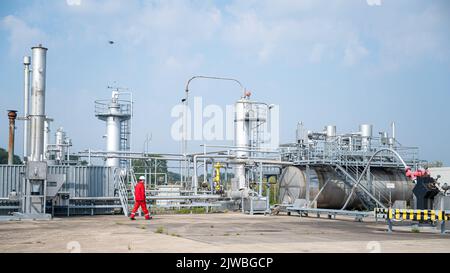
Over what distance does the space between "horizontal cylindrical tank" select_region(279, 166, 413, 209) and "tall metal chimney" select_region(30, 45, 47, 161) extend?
1153 centimetres

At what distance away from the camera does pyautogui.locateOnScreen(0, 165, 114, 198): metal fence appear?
75.9 feet

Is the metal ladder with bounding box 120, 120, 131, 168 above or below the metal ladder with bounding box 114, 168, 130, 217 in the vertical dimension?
above

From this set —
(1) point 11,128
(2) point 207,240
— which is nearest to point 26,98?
(1) point 11,128

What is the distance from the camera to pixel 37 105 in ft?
72.4

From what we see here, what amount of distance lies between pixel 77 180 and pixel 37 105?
13.9 feet

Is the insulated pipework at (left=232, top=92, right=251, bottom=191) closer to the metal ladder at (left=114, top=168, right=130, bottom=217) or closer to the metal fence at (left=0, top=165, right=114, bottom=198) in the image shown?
the metal ladder at (left=114, top=168, right=130, bottom=217)

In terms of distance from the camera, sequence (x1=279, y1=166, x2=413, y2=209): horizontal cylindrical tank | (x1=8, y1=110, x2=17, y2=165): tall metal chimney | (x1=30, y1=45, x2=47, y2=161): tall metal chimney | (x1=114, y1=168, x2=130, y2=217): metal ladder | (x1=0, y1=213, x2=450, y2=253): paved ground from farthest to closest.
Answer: (x1=279, y1=166, x2=413, y2=209): horizontal cylindrical tank < (x1=114, y1=168, x2=130, y2=217): metal ladder < (x1=8, y1=110, x2=17, y2=165): tall metal chimney < (x1=30, y1=45, x2=47, y2=161): tall metal chimney < (x1=0, y1=213, x2=450, y2=253): paved ground

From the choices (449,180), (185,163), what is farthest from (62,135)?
(449,180)

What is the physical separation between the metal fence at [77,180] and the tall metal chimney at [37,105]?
1.45 metres

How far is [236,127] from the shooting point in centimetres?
3108

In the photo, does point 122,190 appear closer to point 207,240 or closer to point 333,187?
point 333,187

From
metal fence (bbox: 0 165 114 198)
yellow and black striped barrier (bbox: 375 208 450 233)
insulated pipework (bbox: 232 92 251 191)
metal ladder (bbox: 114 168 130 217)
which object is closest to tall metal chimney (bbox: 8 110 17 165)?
metal fence (bbox: 0 165 114 198)
